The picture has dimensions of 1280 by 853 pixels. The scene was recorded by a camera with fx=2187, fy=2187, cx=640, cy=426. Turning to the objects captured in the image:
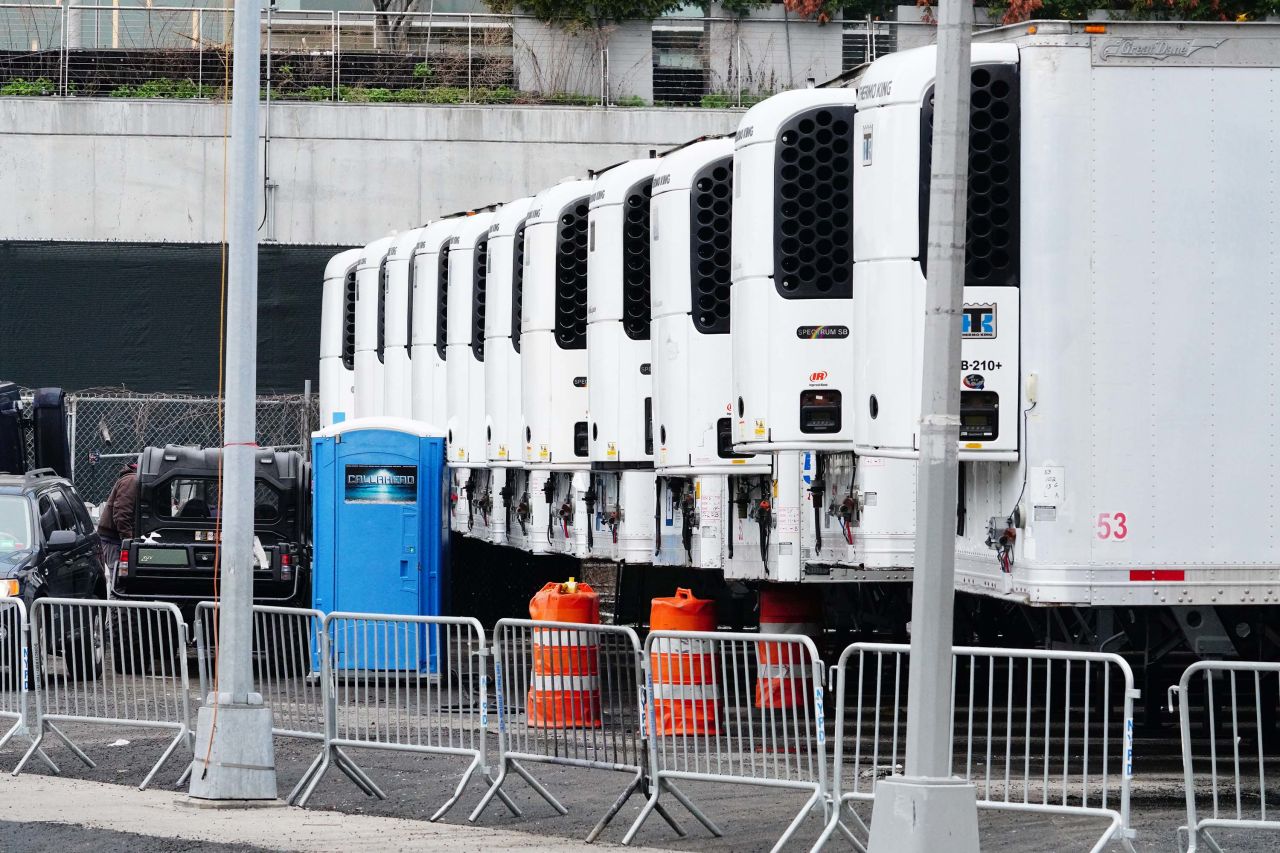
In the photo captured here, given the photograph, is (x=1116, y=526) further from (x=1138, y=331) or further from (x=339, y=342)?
(x=339, y=342)

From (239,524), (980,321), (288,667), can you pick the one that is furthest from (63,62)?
(980,321)

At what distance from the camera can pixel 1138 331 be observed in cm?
1189

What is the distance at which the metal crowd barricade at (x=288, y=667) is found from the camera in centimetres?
1311

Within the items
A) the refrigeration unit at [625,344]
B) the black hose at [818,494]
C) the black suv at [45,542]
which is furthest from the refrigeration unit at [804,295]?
the black suv at [45,542]

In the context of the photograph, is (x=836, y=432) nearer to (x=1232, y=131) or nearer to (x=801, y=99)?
(x=801, y=99)

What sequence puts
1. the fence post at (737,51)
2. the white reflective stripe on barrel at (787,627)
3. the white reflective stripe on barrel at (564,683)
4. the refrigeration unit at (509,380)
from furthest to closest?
the fence post at (737,51) → the refrigeration unit at (509,380) → the white reflective stripe on barrel at (787,627) → the white reflective stripe on barrel at (564,683)

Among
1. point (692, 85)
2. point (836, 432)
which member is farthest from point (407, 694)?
point (692, 85)

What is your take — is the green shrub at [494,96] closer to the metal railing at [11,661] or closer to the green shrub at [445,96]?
the green shrub at [445,96]

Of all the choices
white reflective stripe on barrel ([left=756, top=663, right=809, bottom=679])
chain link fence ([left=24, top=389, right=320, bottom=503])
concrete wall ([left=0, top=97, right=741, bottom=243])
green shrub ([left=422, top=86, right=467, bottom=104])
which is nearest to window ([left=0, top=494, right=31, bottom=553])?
white reflective stripe on barrel ([left=756, top=663, right=809, bottom=679])

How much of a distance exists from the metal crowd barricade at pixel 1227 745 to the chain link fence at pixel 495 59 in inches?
935

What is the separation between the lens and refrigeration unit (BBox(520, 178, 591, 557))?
743 inches

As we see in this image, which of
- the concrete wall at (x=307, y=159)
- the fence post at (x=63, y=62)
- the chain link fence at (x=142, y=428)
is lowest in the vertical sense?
the chain link fence at (x=142, y=428)

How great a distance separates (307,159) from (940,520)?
28.6 metres

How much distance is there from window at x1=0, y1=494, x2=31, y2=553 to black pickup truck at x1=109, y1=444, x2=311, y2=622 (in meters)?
1.21
